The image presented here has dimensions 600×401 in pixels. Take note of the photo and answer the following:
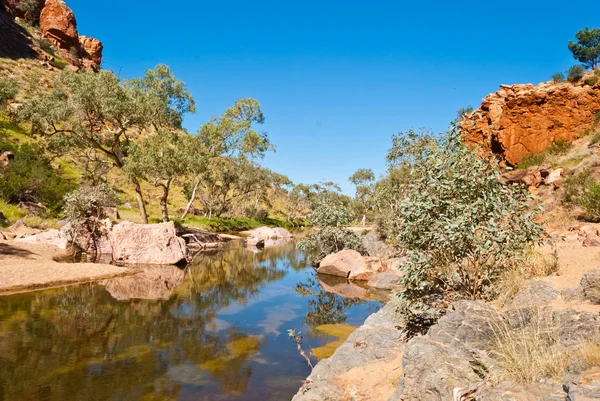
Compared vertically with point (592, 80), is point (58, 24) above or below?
above

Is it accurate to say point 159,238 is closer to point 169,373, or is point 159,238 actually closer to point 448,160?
point 169,373

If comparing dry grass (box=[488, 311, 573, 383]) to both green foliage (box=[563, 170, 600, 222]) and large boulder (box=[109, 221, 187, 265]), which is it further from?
large boulder (box=[109, 221, 187, 265])

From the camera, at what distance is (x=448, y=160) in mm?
9219

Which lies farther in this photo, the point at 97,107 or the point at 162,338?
the point at 97,107

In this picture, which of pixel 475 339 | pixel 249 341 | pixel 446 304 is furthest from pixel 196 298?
pixel 475 339

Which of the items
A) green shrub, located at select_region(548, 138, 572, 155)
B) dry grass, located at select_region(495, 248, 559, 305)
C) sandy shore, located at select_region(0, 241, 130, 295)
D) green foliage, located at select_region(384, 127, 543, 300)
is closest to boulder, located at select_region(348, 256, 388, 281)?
green foliage, located at select_region(384, 127, 543, 300)

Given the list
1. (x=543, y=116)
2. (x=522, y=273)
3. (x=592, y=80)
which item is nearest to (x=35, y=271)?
(x=522, y=273)

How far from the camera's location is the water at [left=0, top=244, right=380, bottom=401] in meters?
8.92

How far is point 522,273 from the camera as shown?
8.28 meters

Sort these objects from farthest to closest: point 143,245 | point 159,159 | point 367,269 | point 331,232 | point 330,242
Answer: point 159,159 < point 330,242 < point 331,232 < point 143,245 < point 367,269

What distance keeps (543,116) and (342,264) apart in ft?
63.5

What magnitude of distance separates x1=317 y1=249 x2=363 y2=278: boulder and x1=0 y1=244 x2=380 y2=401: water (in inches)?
126

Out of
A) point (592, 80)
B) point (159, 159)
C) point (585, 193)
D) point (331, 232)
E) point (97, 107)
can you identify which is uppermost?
point (592, 80)

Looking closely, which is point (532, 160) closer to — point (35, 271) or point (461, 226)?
point (461, 226)
